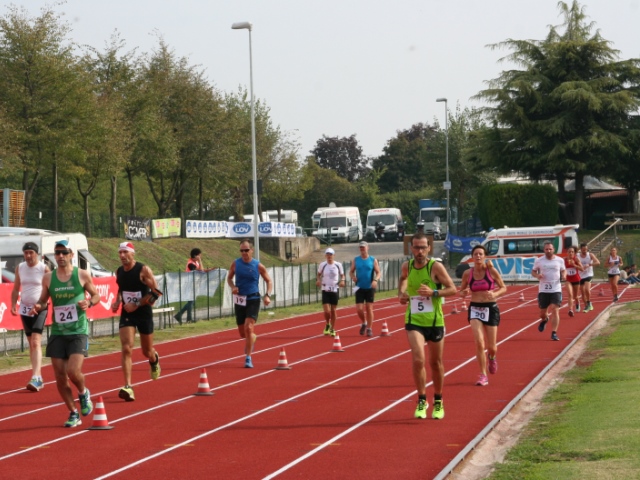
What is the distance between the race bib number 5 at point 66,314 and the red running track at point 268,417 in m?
1.14

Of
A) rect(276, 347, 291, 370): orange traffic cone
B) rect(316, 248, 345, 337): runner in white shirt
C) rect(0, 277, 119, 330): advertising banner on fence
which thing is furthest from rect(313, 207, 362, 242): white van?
rect(276, 347, 291, 370): orange traffic cone

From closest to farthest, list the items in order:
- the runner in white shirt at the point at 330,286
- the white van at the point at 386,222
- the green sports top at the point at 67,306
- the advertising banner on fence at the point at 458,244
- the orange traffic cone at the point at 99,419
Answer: the orange traffic cone at the point at 99,419 < the green sports top at the point at 67,306 < the runner in white shirt at the point at 330,286 < the advertising banner on fence at the point at 458,244 < the white van at the point at 386,222

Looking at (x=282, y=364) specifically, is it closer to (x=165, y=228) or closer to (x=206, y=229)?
(x=165, y=228)

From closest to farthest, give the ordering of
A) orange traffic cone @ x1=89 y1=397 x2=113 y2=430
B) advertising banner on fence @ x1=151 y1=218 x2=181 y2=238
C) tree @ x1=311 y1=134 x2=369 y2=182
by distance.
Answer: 1. orange traffic cone @ x1=89 y1=397 x2=113 y2=430
2. advertising banner on fence @ x1=151 y1=218 x2=181 y2=238
3. tree @ x1=311 y1=134 x2=369 y2=182

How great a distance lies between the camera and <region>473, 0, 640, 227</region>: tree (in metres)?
66.5

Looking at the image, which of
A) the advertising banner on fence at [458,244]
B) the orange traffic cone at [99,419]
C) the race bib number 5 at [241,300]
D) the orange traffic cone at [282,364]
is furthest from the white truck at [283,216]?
the orange traffic cone at [99,419]

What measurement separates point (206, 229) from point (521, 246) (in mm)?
17846

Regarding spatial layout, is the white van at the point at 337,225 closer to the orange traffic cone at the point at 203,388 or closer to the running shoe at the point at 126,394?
the orange traffic cone at the point at 203,388

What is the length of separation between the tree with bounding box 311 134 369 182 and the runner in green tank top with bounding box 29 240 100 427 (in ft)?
363

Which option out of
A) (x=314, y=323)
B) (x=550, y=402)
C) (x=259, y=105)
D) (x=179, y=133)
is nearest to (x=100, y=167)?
(x=179, y=133)

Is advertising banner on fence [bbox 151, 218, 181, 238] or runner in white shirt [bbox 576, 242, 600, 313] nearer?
runner in white shirt [bbox 576, 242, 600, 313]

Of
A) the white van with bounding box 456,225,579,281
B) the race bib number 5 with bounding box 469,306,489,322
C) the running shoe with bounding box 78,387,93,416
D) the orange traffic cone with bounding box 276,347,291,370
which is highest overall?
the white van with bounding box 456,225,579,281

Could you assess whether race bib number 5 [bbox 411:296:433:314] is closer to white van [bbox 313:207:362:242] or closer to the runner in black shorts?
the runner in black shorts

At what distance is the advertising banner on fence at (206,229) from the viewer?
58.4 metres
